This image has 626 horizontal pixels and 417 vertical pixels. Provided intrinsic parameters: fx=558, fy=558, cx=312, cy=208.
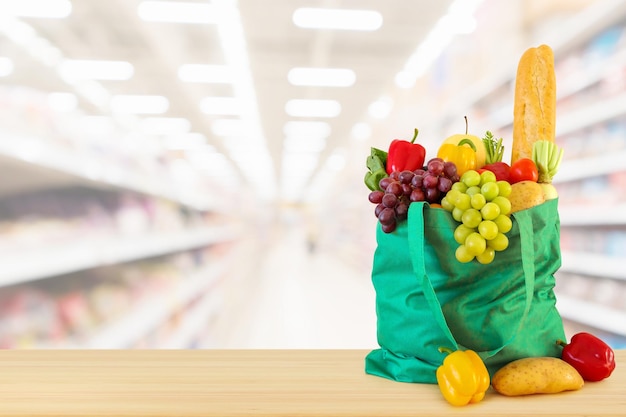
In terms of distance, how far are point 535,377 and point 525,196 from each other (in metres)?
0.28

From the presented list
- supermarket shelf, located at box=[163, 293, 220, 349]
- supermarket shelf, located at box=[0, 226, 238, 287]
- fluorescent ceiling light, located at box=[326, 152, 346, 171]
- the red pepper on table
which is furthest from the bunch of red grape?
fluorescent ceiling light, located at box=[326, 152, 346, 171]

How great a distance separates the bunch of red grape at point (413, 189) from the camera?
868mm

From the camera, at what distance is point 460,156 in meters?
0.93

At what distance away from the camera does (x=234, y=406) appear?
764 millimetres

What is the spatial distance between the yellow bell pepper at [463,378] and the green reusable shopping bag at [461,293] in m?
0.04

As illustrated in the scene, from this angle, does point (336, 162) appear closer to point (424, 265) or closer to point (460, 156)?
point (460, 156)

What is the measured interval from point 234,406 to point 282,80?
7272mm

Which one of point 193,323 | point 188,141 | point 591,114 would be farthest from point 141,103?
point 591,114

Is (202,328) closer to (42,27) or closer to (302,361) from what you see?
(302,361)

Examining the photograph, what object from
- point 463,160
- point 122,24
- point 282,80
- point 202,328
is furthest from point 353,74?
point 463,160

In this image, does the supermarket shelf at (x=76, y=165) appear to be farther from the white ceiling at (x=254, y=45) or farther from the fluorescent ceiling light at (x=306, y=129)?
the fluorescent ceiling light at (x=306, y=129)

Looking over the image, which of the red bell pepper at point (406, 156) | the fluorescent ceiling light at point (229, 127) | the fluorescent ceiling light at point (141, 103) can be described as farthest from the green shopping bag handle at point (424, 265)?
the fluorescent ceiling light at point (229, 127)

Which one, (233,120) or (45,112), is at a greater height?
(233,120)

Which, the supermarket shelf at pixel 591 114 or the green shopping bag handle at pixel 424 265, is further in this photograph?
the supermarket shelf at pixel 591 114
